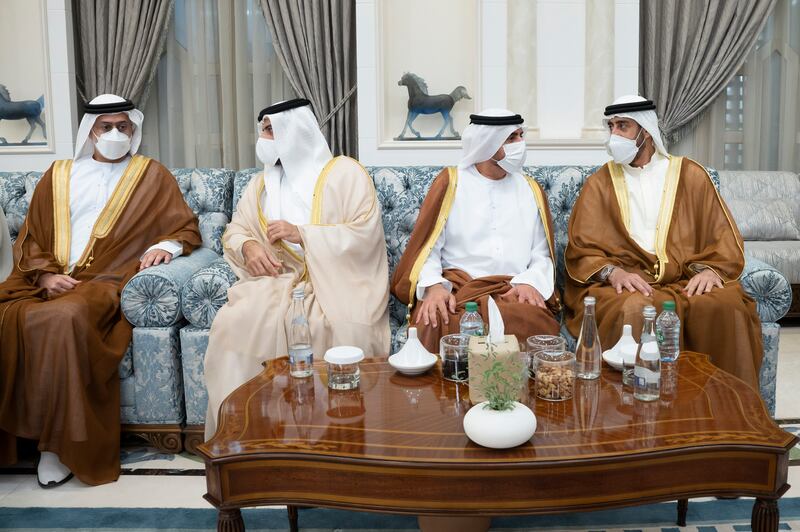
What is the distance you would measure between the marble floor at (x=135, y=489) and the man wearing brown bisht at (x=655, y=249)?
0.66 metres

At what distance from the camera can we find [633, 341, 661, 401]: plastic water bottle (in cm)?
201

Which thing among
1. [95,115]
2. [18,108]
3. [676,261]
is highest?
[18,108]

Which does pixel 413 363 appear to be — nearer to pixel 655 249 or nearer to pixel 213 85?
pixel 655 249

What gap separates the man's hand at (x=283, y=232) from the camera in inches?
130

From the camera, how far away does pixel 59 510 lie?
271 cm

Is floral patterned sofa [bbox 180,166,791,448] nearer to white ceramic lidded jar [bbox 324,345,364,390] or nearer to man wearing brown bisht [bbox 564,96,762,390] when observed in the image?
man wearing brown bisht [bbox 564,96,762,390]

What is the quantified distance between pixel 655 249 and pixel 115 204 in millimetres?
2691

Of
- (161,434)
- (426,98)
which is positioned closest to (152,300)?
(161,434)

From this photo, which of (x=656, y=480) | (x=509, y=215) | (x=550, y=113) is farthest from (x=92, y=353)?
(x=550, y=113)

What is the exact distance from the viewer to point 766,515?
1.76m

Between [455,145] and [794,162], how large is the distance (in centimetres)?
297

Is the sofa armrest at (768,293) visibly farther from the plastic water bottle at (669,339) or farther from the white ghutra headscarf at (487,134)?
the white ghutra headscarf at (487,134)

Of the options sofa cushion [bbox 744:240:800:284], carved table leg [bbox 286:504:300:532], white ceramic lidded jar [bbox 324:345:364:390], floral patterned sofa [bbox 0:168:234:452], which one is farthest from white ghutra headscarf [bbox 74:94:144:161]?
sofa cushion [bbox 744:240:800:284]

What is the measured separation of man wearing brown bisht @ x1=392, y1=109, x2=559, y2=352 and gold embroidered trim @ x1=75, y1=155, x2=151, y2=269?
4.78ft
